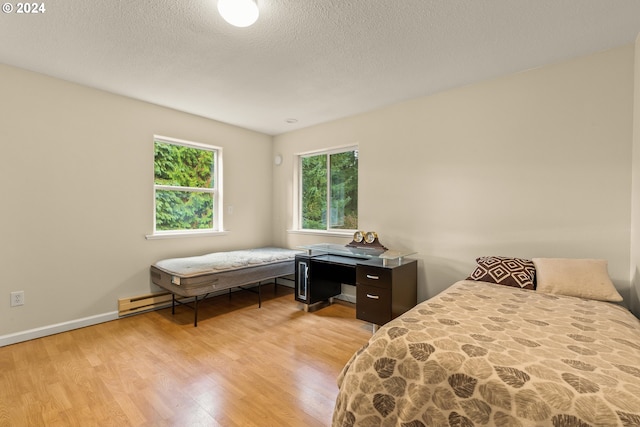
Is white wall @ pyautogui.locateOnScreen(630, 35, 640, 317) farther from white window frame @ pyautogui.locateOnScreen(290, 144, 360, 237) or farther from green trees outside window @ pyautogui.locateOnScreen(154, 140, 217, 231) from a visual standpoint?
green trees outside window @ pyautogui.locateOnScreen(154, 140, 217, 231)

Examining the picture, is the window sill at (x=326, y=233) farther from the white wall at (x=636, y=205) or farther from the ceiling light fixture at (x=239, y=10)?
the ceiling light fixture at (x=239, y=10)

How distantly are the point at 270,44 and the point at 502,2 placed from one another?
153cm

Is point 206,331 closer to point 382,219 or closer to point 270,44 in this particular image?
point 382,219

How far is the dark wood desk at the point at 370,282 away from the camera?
8.74 feet

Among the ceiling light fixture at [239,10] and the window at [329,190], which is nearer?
the ceiling light fixture at [239,10]

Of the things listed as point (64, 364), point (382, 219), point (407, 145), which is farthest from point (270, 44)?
point (64, 364)

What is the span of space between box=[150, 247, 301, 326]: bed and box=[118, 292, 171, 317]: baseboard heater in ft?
0.52

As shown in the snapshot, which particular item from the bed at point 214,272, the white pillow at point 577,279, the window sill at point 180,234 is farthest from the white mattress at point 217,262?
the white pillow at point 577,279

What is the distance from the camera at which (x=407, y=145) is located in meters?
3.23

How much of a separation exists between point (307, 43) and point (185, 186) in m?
2.54

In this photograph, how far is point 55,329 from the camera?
269 centimetres

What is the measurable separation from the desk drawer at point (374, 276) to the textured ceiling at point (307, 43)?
1.82 m

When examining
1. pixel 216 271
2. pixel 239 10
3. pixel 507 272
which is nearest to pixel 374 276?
pixel 507 272

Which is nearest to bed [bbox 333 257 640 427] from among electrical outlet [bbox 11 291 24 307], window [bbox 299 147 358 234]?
window [bbox 299 147 358 234]
